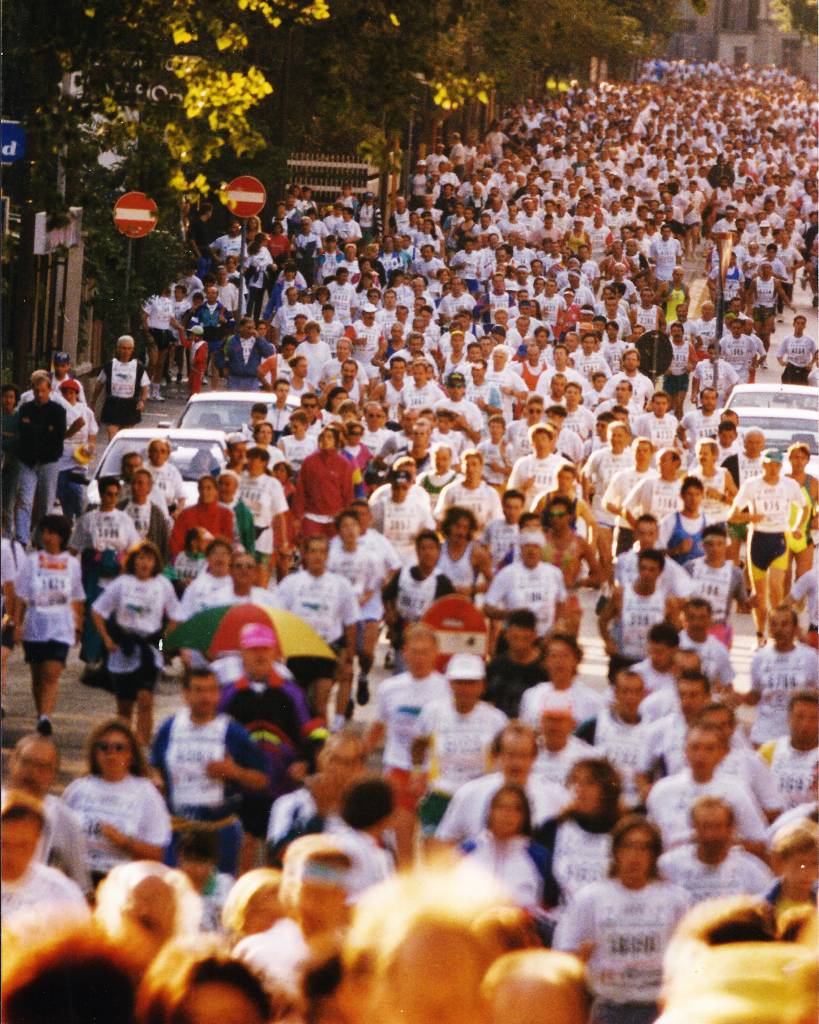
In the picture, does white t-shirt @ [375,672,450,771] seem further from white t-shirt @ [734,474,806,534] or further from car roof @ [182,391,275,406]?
car roof @ [182,391,275,406]

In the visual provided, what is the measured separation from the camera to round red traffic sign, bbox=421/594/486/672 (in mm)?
11641

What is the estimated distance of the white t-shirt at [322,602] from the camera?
43.3ft

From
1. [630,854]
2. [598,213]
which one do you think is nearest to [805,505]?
[630,854]

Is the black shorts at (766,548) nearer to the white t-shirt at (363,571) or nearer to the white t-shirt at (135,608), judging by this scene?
the white t-shirt at (363,571)

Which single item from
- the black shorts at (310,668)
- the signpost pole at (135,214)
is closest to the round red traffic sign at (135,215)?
the signpost pole at (135,214)

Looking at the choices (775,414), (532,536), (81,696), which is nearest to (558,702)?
(532,536)

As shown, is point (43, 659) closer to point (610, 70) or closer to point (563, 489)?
point (563, 489)

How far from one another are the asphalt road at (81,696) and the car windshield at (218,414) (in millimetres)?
3513

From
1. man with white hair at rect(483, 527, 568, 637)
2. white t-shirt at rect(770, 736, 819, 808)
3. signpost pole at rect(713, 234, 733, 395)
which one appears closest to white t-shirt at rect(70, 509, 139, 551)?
man with white hair at rect(483, 527, 568, 637)

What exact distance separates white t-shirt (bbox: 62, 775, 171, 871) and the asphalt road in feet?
8.95

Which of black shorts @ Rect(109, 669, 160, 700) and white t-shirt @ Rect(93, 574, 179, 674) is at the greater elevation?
white t-shirt @ Rect(93, 574, 179, 674)

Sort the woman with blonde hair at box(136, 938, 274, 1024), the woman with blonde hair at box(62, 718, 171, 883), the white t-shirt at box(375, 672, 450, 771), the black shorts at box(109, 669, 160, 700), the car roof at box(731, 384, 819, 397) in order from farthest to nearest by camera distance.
→ the car roof at box(731, 384, 819, 397)
the black shorts at box(109, 669, 160, 700)
the white t-shirt at box(375, 672, 450, 771)
the woman with blonde hair at box(62, 718, 171, 883)
the woman with blonde hair at box(136, 938, 274, 1024)

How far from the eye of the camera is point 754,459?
60.2 ft

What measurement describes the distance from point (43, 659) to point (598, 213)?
81.6ft
